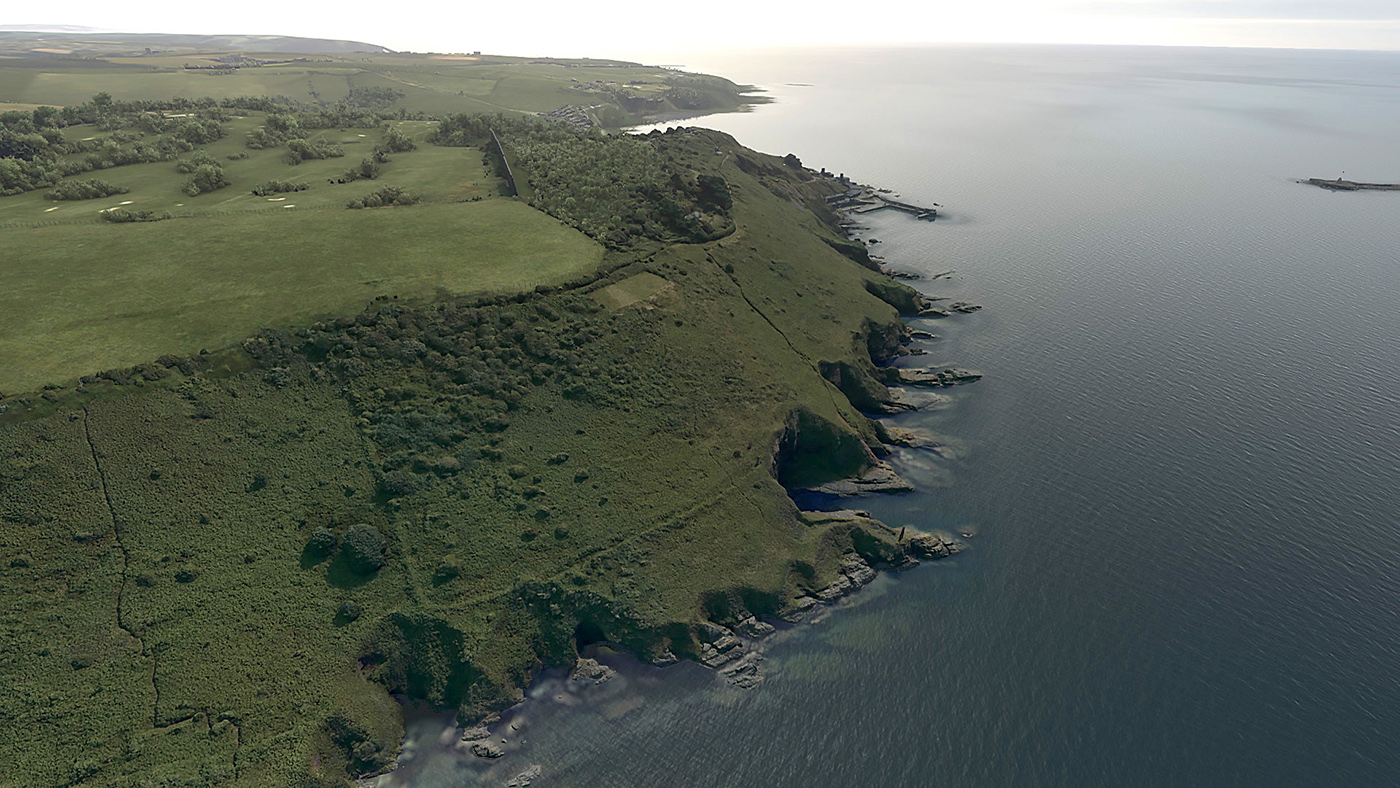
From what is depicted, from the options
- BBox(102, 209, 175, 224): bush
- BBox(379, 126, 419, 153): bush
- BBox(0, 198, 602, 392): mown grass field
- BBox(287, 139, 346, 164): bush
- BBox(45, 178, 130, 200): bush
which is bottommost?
BBox(0, 198, 602, 392): mown grass field

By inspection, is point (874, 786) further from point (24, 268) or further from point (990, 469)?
point (24, 268)

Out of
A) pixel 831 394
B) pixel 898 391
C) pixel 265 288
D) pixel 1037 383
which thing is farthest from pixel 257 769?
pixel 1037 383

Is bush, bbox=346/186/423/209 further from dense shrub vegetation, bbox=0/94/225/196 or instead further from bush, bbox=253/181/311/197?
dense shrub vegetation, bbox=0/94/225/196

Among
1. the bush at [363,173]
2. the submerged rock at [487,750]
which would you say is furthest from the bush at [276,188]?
the submerged rock at [487,750]

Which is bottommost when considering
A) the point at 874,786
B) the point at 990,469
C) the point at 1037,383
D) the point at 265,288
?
the point at 874,786

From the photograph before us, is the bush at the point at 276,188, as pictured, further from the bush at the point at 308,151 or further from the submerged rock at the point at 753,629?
the submerged rock at the point at 753,629

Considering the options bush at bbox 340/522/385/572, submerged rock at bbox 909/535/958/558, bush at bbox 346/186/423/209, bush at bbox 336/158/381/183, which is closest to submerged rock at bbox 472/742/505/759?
bush at bbox 340/522/385/572

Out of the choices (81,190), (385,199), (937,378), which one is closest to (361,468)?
(385,199)
